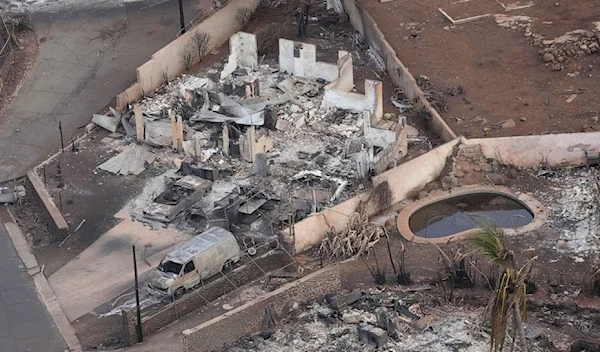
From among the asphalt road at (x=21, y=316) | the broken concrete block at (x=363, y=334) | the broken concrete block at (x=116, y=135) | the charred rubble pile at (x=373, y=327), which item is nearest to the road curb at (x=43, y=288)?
the asphalt road at (x=21, y=316)

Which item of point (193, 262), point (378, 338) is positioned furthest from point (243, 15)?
point (378, 338)

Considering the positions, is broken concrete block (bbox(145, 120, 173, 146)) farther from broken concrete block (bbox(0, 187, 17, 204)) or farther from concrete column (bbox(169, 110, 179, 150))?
broken concrete block (bbox(0, 187, 17, 204))

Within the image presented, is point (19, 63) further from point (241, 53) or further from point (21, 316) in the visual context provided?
point (21, 316)

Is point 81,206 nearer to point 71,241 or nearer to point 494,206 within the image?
point 71,241

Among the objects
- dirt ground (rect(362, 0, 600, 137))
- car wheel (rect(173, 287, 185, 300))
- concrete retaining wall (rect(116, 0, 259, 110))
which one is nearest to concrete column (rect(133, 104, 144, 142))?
concrete retaining wall (rect(116, 0, 259, 110))

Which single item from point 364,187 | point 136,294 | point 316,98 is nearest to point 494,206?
point 364,187

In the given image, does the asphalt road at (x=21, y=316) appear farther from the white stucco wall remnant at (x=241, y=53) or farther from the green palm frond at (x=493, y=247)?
the white stucco wall remnant at (x=241, y=53)
